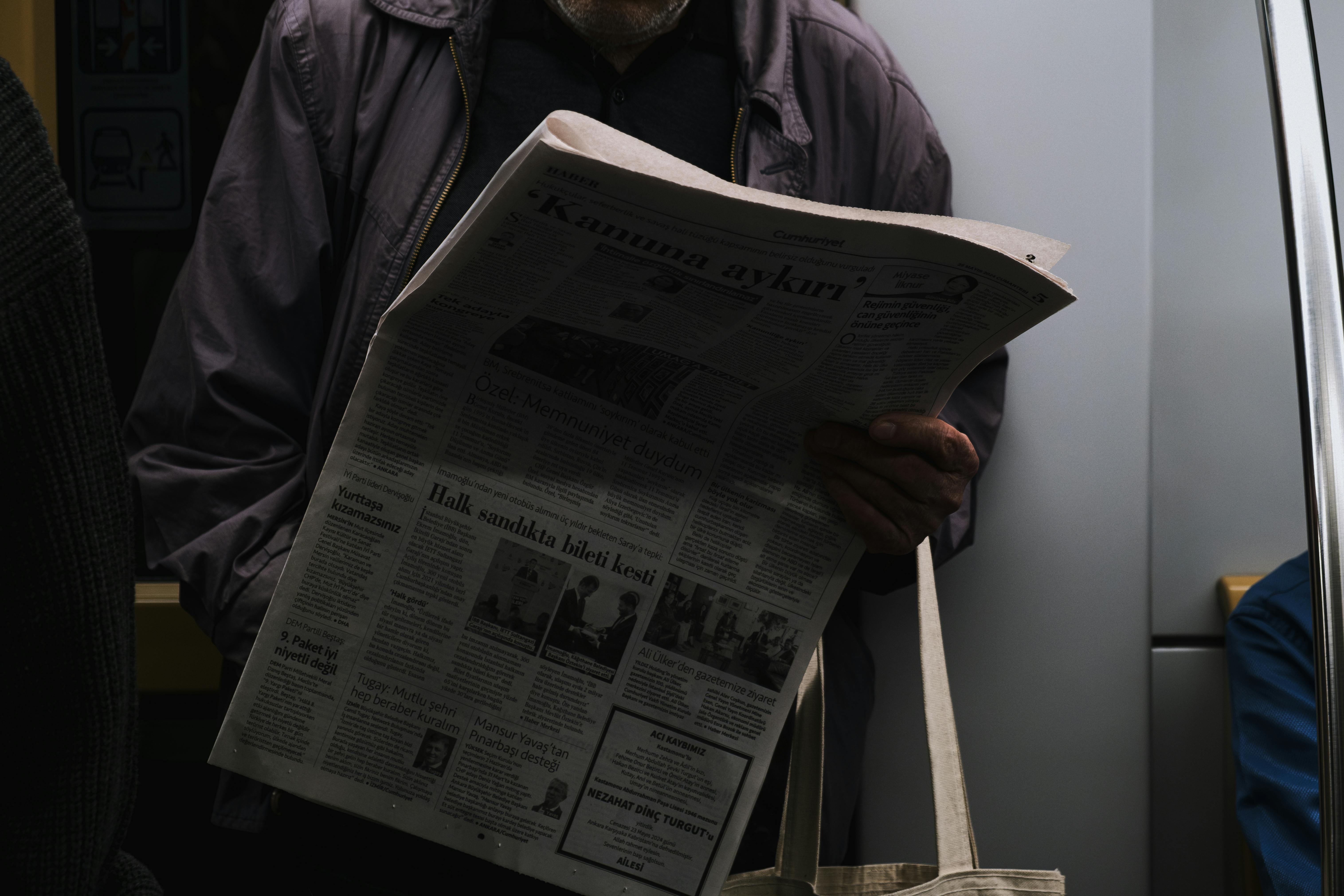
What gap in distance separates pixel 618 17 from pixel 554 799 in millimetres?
705

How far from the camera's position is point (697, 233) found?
0.60 meters

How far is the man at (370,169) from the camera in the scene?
908mm

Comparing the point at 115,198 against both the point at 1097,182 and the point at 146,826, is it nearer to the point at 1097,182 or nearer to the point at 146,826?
the point at 146,826

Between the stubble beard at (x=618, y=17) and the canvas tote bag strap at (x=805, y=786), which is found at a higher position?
the stubble beard at (x=618, y=17)

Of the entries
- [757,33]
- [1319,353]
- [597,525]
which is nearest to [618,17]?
[757,33]

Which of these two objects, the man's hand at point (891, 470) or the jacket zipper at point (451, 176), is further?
the jacket zipper at point (451, 176)

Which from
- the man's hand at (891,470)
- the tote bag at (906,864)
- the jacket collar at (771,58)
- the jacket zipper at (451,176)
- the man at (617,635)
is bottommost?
the tote bag at (906,864)

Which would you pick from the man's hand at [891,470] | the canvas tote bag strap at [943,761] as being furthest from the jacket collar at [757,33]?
the canvas tote bag strap at [943,761]

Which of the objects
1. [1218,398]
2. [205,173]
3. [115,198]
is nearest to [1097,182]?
[1218,398]

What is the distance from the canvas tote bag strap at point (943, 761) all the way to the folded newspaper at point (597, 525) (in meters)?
0.10

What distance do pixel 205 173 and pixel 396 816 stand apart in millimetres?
929

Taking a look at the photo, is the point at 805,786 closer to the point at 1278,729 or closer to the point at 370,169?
the point at 1278,729

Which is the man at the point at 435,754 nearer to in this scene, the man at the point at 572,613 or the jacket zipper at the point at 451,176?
the man at the point at 572,613

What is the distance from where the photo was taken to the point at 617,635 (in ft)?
2.45
